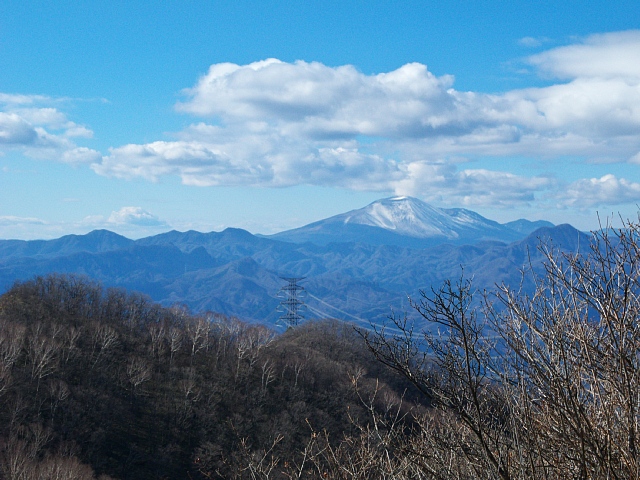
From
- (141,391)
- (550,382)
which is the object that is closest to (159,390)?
(141,391)

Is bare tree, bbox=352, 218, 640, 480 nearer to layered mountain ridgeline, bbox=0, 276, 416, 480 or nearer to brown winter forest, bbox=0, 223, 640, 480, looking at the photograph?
brown winter forest, bbox=0, 223, 640, 480

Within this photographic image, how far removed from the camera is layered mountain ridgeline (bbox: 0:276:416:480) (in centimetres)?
4041

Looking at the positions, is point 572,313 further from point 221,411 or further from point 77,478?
point 221,411

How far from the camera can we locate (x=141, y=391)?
5062 centimetres

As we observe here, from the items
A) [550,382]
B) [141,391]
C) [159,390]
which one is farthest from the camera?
[159,390]

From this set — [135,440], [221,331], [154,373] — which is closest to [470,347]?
[135,440]

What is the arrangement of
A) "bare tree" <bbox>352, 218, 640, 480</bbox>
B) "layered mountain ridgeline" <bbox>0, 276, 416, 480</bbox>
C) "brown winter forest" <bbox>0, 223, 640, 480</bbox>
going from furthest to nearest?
"layered mountain ridgeline" <bbox>0, 276, 416, 480</bbox>
"brown winter forest" <bbox>0, 223, 640, 480</bbox>
"bare tree" <bbox>352, 218, 640, 480</bbox>

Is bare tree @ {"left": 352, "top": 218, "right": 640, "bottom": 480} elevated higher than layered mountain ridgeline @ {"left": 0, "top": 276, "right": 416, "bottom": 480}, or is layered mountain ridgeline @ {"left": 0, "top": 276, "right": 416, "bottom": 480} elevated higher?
bare tree @ {"left": 352, "top": 218, "right": 640, "bottom": 480}

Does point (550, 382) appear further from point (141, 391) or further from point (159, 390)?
point (159, 390)

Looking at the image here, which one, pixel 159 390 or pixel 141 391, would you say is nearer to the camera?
pixel 141 391

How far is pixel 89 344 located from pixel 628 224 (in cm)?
5404

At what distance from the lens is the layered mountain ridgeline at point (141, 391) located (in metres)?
40.4

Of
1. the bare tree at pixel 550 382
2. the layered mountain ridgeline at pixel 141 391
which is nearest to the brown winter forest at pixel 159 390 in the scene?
the layered mountain ridgeline at pixel 141 391

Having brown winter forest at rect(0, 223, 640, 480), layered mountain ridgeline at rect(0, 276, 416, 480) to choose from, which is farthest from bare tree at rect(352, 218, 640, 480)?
layered mountain ridgeline at rect(0, 276, 416, 480)
